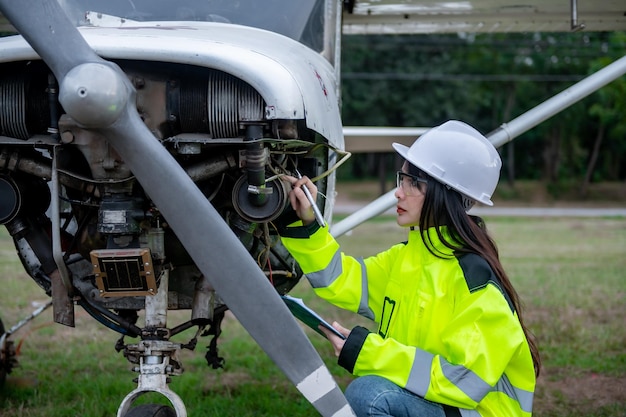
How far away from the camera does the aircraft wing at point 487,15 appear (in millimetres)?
6406

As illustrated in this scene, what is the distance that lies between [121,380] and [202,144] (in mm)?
2831

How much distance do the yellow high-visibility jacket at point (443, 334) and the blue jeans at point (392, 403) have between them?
0.03m

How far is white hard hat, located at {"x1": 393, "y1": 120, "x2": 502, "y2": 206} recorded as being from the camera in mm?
2941

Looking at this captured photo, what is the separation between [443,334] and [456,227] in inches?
16.6

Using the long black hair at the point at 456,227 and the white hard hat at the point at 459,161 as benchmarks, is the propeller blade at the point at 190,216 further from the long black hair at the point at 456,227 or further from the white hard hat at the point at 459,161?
the white hard hat at the point at 459,161

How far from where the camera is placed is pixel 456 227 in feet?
9.50

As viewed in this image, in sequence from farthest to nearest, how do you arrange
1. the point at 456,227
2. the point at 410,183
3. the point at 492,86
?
the point at 492,86 < the point at 410,183 < the point at 456,227

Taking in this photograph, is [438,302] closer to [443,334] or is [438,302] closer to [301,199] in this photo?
[443,334]

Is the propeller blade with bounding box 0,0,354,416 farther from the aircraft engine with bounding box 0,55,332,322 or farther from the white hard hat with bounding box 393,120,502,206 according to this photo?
the white hard hat with bounding box 393,120,502,206

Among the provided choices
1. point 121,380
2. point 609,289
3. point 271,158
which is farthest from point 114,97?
point 609,289

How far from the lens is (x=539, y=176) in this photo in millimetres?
47875

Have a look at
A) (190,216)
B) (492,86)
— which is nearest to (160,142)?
(190,216)

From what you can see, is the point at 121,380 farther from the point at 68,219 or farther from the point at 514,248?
the point at 514,248

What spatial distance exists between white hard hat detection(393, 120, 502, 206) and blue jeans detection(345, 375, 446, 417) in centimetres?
78
